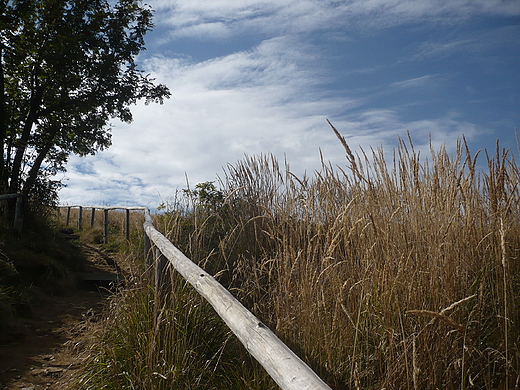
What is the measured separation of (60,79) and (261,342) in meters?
10.4

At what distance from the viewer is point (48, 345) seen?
4211mm

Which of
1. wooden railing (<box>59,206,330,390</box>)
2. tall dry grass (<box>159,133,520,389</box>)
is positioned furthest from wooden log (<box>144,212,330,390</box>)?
tall dry grass (<box>159,133,520,389</box>)

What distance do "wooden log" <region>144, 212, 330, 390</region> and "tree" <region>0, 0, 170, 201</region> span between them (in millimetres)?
8266

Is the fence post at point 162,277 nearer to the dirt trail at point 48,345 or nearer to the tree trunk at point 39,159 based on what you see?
the dirt trail at point 48,345

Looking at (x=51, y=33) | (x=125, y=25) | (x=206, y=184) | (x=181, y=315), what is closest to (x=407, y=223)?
(x=181, y=315)

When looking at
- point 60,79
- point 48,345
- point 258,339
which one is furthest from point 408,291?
point 60,79

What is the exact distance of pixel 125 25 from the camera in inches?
455

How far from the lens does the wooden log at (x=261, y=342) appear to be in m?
1.35

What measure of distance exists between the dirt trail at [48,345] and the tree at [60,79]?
15.1 feet

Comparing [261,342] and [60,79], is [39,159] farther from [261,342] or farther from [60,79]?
[261,342]

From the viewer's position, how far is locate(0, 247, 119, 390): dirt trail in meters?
3.42

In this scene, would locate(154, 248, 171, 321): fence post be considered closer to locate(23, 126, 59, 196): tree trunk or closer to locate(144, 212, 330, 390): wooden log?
locate(144, 212, 330, 390): wooden log

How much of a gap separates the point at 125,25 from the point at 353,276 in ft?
37.5

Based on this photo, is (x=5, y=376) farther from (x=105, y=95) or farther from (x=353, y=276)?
(x=105, y=95)
